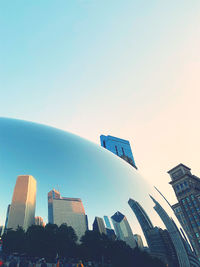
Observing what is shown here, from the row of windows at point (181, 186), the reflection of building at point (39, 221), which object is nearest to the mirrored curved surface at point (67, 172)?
the reflection of building at point (39, 221)

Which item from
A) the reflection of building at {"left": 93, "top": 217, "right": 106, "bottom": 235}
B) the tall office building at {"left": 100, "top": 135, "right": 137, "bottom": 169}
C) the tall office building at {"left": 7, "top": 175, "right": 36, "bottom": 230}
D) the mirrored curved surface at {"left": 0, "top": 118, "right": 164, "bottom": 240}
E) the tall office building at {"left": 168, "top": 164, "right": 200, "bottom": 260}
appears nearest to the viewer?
the tall office building at {"left": 7, "top": 175, "right": 36, "bottom": 230}

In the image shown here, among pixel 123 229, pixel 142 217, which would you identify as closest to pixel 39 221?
pixel 123 229

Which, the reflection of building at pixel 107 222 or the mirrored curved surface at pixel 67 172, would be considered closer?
the reflection of building at pixel 107 222

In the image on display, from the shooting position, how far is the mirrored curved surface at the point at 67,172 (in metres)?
2.88

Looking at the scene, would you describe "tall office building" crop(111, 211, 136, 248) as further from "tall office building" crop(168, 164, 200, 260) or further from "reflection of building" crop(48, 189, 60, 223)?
Answer: "tall office building" crop(168, 164, 200, 260)

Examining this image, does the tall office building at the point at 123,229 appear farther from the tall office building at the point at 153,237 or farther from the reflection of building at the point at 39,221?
the reflection of building at the point at 39,221

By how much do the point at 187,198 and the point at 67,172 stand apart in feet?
263

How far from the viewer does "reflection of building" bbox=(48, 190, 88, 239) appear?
2.60 metres

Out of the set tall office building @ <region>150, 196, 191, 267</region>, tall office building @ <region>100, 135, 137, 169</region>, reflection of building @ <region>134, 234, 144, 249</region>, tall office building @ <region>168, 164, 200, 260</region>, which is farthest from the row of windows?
reflection of building @ <region>134, 234, 144, 249</region>

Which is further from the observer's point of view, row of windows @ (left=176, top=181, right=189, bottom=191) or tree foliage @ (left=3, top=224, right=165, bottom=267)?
row of windows @ (left=176, top=181, right=189, bottom=191)

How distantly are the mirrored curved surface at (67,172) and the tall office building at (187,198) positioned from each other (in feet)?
226

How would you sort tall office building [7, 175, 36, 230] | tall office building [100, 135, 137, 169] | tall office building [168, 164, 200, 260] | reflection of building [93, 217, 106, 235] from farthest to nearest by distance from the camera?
tall office building [100, 135, 137, 169] < tall office building [168, 164, 200, 260] < reflection of building [93, 217, 106, 235] < tall office building [7, 175, 36, 230]

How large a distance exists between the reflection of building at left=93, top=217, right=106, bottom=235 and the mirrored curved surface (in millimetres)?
69

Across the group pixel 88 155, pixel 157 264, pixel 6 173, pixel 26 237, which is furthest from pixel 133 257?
pixel 6 173
